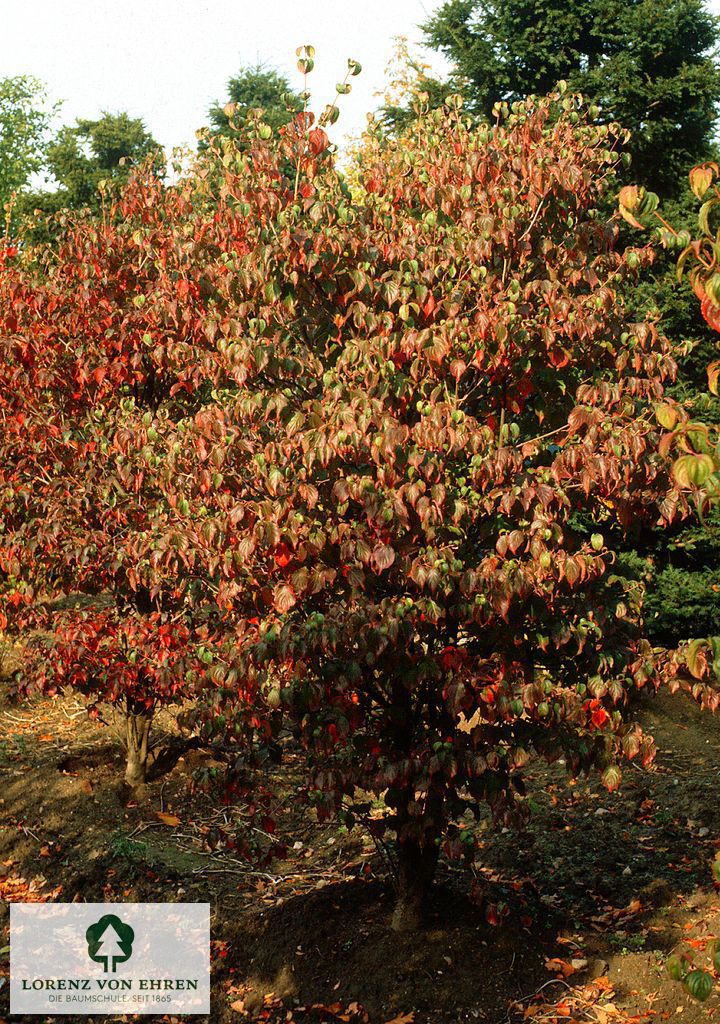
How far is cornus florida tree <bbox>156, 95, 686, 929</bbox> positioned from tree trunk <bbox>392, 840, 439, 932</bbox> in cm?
39

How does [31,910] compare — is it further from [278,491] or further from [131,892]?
[278,491]

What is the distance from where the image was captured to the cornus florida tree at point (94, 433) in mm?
5887

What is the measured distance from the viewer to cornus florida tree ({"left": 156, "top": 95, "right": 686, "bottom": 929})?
3.95 m

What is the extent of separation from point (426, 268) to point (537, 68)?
10.8 meters

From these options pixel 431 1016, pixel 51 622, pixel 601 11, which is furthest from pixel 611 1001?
pixel 601 11

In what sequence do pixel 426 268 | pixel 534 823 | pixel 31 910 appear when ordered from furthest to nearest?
pixel 534 823 < pixel 31 910 < pixel 426 268

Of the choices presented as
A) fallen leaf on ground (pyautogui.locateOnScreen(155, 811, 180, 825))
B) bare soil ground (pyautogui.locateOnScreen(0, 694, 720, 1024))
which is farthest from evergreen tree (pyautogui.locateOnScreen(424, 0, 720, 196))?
fallen leaf on ground (pyautogui.locateOnScreen(155, 811, 180, 825))

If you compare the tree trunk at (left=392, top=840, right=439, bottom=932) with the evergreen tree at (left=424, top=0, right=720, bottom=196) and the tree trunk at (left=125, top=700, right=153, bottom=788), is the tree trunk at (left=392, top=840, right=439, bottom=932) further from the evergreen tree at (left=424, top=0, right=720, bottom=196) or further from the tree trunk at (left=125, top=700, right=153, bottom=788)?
the evergreen tree at (left=424, top=0, right=720, bottom=196)

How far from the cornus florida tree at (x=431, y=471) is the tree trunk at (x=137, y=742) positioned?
3.16 metres

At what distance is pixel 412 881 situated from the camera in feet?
16.3

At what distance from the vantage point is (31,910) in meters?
5.93

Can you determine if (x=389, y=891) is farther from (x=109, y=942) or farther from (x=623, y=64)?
(x=623, y=64)

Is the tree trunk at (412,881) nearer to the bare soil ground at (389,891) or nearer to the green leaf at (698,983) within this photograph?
the bare soil ground at (389,891)

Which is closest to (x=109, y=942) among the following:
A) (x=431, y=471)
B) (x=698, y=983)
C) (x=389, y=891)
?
(x=389, y=891)
